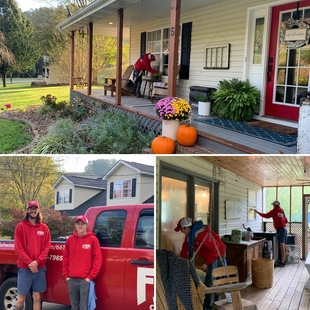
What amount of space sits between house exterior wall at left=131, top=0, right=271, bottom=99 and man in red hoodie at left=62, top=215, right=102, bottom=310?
441 centimetres

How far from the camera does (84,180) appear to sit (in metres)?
3.20

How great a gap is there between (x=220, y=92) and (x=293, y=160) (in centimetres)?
242

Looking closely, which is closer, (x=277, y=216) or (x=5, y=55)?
(x=277, y=216)

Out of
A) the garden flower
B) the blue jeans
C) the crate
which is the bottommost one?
the crate

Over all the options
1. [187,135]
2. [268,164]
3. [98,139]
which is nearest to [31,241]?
[187,135]

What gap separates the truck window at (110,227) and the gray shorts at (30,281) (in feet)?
2.01

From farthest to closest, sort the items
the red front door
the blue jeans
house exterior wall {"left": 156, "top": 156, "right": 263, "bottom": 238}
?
the red front door
house exterior wall {"left": 156, "top": 156, "right": 263, "bottom": 238}
the blue jeans

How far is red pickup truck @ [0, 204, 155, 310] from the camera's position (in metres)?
2.95

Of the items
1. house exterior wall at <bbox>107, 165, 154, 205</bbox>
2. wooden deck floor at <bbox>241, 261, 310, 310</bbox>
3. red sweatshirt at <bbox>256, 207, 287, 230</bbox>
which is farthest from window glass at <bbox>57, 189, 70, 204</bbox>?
red sweatshirt at <bbox>256, 207, 287, 230</bbox>

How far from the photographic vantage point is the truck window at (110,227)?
10.2 feet

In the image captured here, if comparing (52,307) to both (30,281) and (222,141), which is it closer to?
(30,281)

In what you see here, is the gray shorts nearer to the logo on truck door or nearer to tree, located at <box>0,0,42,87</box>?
the logo on truck door

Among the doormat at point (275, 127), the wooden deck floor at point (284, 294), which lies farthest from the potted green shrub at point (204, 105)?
the wooden deck floor at point (284, 294)

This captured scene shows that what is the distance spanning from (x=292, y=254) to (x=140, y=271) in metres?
5.24
